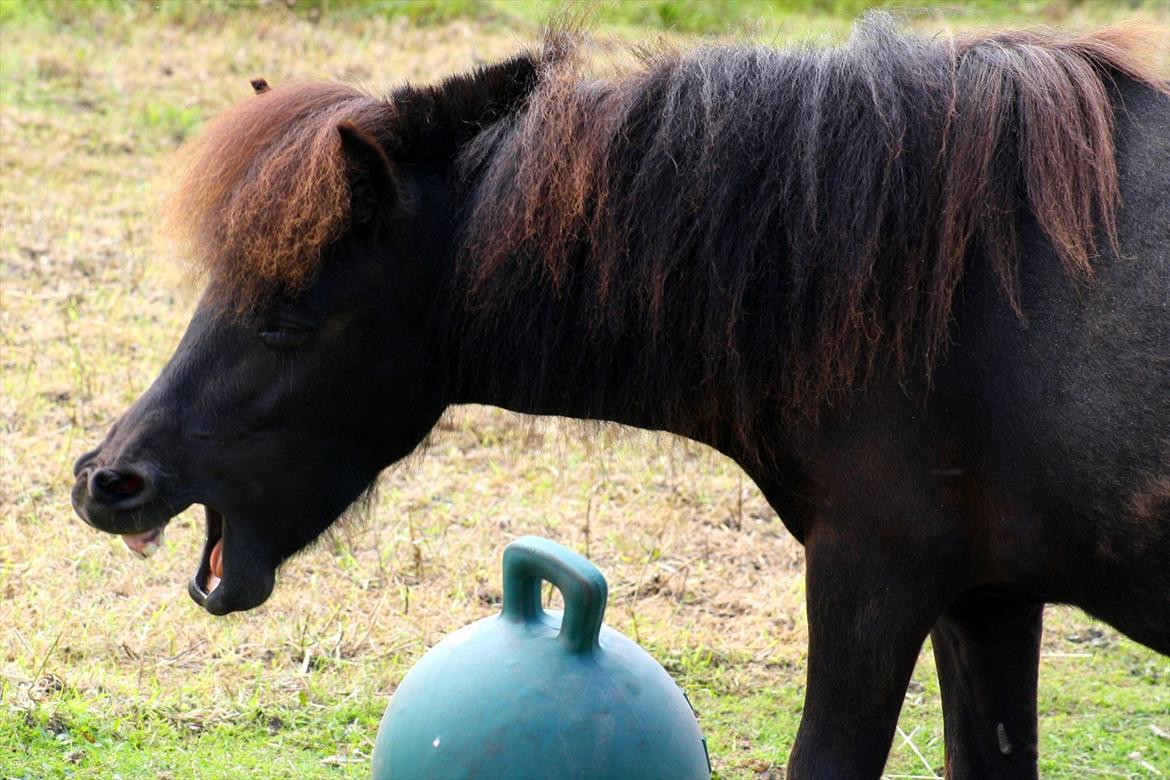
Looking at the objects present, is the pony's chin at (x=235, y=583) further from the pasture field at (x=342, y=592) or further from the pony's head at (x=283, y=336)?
the pasture field at (x=342, y=592)

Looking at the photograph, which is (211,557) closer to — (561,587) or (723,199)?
(561,587)

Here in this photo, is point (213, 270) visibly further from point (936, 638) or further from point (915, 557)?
point (936, 638)

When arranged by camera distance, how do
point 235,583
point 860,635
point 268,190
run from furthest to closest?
point 235,583
point 268,190
point 860,635

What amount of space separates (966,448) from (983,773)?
106cm

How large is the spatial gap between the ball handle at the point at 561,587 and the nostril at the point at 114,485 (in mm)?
822

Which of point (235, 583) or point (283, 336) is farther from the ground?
point (283, 336)

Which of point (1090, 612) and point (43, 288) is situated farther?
point (43, 288)

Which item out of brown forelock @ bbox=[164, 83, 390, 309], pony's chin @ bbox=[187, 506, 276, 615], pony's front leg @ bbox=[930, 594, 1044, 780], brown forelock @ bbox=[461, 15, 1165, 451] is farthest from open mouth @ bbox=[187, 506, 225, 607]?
pony's front leg @ bbox=[930, 594, 1044, 780]

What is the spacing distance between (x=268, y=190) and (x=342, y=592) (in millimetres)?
2280

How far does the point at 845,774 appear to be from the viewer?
2697mm

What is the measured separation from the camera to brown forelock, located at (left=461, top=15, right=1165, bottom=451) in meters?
2.61

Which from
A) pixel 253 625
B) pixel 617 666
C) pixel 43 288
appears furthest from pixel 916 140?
pixel 43 288

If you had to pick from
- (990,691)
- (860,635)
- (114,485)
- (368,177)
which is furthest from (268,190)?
(990,691)

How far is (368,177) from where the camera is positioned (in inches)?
110
